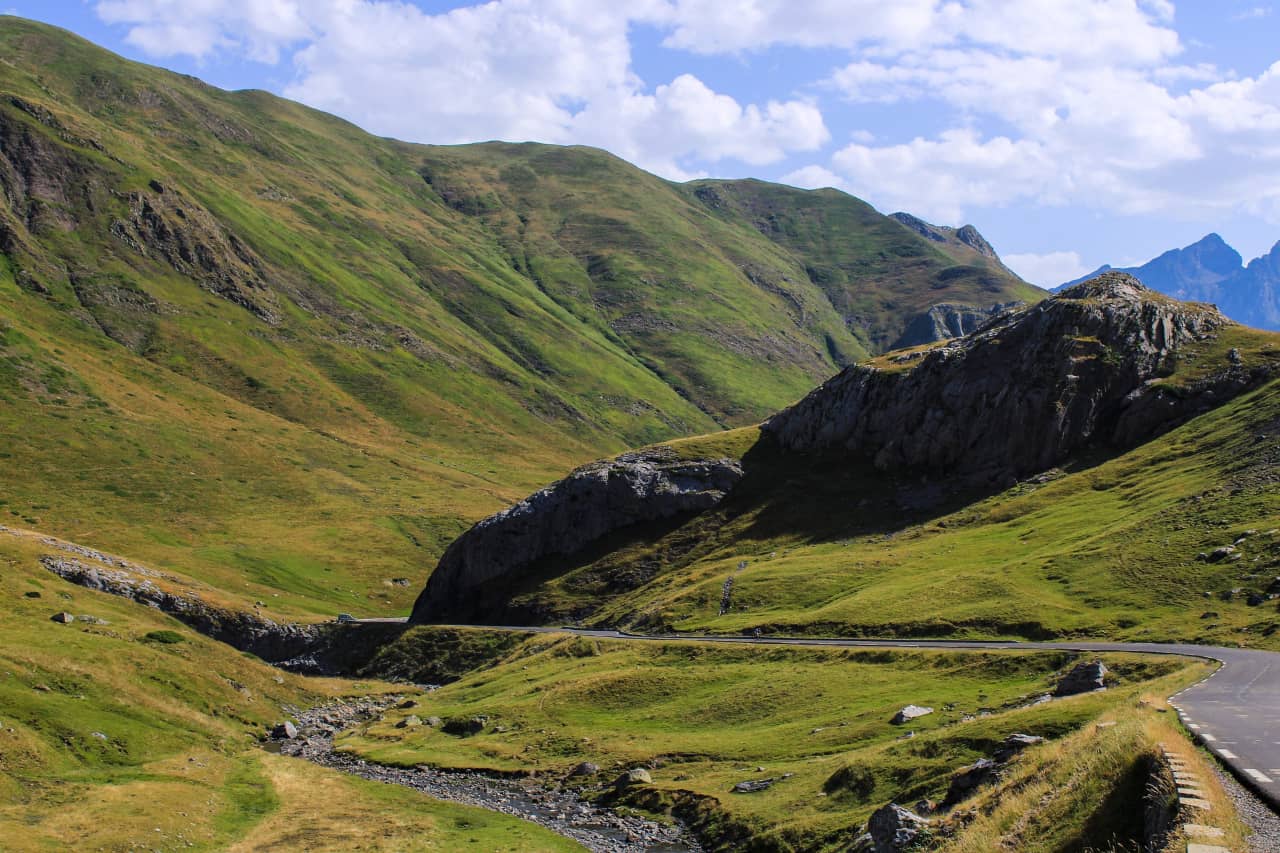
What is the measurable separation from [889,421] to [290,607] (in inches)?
3993

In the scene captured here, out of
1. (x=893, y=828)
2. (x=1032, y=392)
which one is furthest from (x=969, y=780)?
(x=1032, y=392)

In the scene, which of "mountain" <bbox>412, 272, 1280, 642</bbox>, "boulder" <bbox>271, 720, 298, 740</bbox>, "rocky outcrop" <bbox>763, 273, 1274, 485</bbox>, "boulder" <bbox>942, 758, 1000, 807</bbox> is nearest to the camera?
"boulder" <bbox>942, 758, 1000, 807</bbox>

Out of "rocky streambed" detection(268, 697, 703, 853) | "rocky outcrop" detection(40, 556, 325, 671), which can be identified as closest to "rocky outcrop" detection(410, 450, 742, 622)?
"rocky outcrop" detection(40, 556, 325, 671)

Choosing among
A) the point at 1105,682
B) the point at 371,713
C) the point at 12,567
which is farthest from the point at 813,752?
the point at 12,567

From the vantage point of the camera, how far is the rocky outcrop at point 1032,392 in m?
136

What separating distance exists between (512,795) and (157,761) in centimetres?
2809

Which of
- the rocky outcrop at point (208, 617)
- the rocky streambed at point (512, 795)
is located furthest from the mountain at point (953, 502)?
the rocky streambed at point (512, 795)

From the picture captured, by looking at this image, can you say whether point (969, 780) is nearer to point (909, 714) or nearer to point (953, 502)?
point (909, 714)

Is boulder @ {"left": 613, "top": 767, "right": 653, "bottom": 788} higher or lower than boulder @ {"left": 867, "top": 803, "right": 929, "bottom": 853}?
lower

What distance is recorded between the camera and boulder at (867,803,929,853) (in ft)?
123

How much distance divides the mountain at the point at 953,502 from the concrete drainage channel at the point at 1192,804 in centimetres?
6074

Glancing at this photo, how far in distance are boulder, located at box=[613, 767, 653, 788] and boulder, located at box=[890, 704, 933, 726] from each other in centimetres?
1763

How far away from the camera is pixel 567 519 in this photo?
15350 centimetres

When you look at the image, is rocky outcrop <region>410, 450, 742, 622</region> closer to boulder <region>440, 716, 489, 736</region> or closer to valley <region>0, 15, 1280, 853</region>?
valley <region>0, 15, 1280, 853</region>
